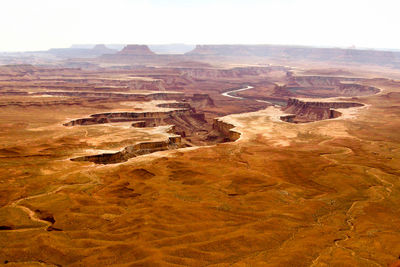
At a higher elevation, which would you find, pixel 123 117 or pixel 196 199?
pixel 196 199

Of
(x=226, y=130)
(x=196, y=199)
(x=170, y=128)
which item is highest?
(x=196, y=199)

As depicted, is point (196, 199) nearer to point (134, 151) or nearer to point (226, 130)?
point (134, 151)

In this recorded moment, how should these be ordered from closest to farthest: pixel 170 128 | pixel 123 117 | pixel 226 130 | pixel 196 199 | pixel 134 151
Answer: pixel 196 199 < pixel 134 151 < pixel 170 128 < pixel 226 130 < pixel 123 117

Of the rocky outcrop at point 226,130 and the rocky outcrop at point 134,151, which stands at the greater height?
the rocky outcrop at point 134,151

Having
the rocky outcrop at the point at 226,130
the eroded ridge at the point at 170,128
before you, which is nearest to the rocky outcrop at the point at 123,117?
the eroded ridge at the point at 170,128

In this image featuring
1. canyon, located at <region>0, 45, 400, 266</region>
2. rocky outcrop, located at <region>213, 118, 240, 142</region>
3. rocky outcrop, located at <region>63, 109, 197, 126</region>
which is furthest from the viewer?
rocky outcrop, located at <region>63, 109, 197, 126</region>

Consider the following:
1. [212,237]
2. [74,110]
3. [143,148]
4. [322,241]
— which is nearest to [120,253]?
[212,237]

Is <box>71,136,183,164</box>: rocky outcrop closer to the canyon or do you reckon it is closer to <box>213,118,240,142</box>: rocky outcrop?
the canyon

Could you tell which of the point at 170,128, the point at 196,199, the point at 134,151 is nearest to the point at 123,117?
the point at 170,128

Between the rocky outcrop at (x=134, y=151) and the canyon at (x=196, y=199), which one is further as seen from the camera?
the rocky outcrop at (x=134, y=151)

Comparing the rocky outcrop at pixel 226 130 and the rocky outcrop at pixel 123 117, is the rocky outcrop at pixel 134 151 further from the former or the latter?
the rocky outcrop at pixel 123 117

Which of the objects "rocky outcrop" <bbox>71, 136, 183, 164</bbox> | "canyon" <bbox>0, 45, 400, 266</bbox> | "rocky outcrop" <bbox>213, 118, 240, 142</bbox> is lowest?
"rocky outcrop" <bbox>213, 118, 240, 142</bbox>

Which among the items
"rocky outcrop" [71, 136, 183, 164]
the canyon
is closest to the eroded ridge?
"rocky outcrop" [71, 136, 183, 164]

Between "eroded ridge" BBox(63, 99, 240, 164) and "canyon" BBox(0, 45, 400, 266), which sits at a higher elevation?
"canyon" BBox(0, 45, 400, 266)
